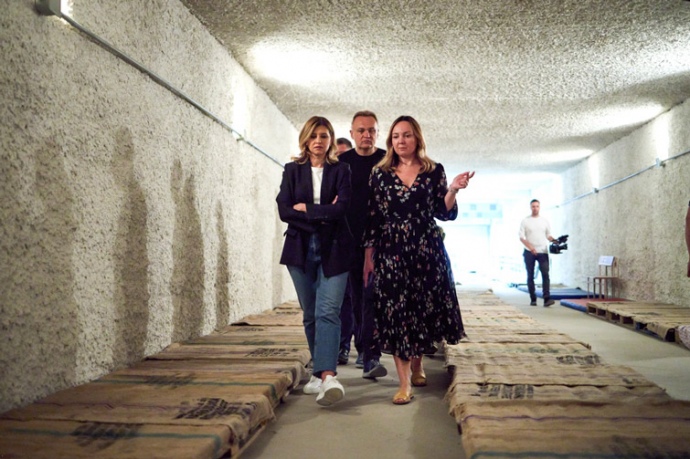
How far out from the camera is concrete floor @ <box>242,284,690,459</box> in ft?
7.10

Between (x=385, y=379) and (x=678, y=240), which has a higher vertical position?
(x=678, y=240)

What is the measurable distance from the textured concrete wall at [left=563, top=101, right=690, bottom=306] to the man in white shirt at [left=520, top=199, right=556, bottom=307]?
4.11 ft

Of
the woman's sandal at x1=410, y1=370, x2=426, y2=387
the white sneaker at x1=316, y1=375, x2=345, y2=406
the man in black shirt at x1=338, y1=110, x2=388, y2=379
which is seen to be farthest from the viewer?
the man in black shirt at x1=338, y1=110, x2=388, y2=379

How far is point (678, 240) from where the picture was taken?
6.98m

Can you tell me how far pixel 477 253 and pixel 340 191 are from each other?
2225 cm

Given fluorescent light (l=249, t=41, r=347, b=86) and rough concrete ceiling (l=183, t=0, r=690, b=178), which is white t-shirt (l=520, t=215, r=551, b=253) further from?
fluorescent light (l=249, t=41, r=347, b=86)

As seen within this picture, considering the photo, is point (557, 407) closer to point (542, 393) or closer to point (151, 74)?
point (542, 393)

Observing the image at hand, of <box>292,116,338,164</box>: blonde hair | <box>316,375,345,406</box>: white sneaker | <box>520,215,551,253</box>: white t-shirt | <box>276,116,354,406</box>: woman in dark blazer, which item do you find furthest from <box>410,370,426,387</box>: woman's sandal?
<box>520,215,551,253</box>: white t-shirt

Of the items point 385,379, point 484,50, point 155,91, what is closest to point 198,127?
point 155,91

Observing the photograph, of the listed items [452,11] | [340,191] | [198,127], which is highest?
[452,11]

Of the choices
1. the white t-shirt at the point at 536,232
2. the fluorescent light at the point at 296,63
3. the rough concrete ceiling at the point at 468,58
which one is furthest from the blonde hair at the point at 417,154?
the white t-shirt at the point at 536,232

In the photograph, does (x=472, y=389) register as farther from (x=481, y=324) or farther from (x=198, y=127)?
(x=198, y=127)

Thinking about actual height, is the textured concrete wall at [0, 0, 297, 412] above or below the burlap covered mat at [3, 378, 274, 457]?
above

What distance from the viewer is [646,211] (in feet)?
26.3
